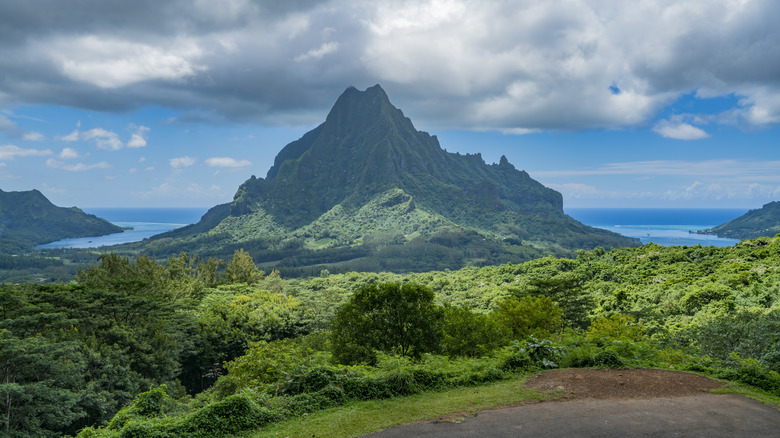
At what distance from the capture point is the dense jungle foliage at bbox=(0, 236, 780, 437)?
38.3ft

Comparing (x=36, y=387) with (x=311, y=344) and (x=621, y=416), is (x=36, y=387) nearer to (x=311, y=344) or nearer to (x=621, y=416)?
(x=311, y=344)

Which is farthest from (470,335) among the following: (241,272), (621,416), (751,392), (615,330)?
(241,272)

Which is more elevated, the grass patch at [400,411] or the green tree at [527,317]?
the grass patch at [400,411]

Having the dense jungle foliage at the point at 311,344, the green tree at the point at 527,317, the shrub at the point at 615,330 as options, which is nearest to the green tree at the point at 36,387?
the dense jungle foliage at the point at 311,344

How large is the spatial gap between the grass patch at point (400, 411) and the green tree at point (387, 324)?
1040cm

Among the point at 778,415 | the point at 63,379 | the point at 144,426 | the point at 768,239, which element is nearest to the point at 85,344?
the point at 63,379

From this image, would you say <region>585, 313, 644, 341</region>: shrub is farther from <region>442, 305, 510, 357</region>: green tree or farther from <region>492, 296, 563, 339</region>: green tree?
<region>442, 305, 510, 357</region>: green tree

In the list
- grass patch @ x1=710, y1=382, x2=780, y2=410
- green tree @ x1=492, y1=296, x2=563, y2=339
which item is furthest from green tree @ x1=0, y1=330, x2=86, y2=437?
grass patch @ x1=710, y1=382, x2=780, y2=410

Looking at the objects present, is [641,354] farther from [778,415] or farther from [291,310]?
[291,310]

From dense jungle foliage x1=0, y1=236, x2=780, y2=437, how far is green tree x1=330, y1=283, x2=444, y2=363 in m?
0.08

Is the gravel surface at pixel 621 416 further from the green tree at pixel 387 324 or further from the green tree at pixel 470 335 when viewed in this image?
the green tree at pixel 470 335

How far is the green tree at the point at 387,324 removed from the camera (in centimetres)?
2208

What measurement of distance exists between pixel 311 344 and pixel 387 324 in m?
17.8

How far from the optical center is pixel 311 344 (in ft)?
124
